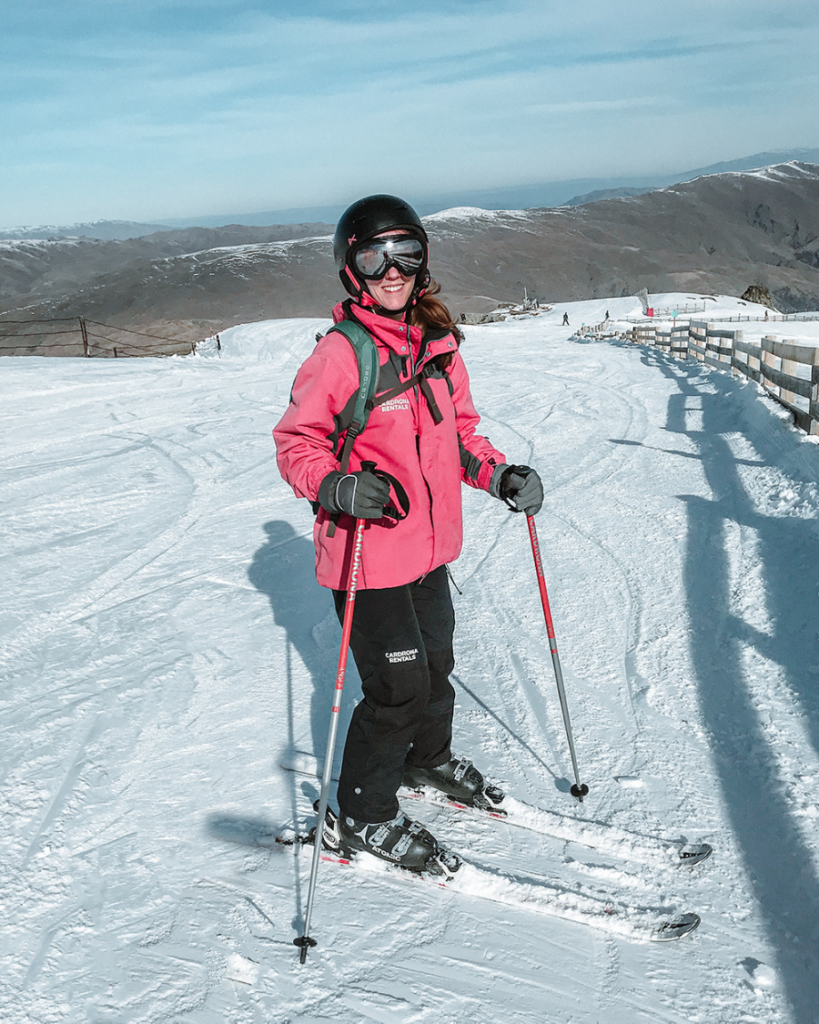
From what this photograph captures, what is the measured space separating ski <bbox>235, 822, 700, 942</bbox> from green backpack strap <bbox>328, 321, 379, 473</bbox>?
4.83ft

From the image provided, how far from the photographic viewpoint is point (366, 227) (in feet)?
8.90

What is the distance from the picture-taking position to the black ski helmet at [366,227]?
2.71m

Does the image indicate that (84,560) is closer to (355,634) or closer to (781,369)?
(355,634)

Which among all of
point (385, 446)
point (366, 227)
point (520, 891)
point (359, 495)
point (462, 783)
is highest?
point (366, 227)

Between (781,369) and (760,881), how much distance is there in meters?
7.88

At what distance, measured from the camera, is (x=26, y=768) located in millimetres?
3373

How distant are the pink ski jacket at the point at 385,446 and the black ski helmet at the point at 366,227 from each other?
0.14m

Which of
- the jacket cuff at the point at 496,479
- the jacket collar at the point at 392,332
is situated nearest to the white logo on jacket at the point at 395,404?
the jacket collar at the point at 392,332

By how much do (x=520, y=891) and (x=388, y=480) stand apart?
1.52 metres

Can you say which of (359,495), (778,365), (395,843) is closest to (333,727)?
(395,843)

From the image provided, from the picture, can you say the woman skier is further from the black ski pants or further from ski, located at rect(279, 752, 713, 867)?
ski, located at rect(279, 752, 713, 867)

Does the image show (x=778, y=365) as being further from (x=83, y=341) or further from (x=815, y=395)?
(x=83, y=341)

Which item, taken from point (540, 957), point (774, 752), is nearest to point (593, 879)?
point (540, 957)

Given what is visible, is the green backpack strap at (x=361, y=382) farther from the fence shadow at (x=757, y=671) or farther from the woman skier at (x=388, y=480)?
the fence shadow at (x=757, y=671)
